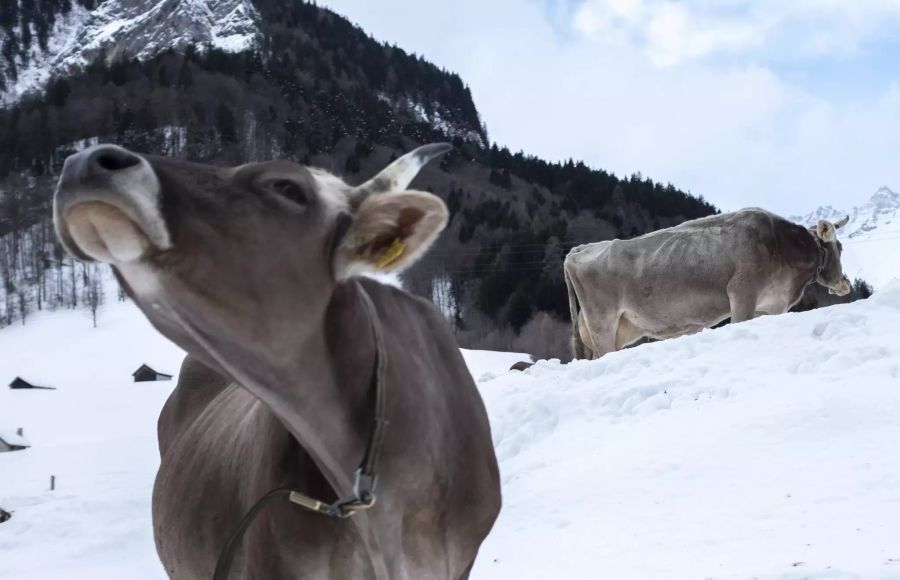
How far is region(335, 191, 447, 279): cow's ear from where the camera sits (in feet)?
6.94

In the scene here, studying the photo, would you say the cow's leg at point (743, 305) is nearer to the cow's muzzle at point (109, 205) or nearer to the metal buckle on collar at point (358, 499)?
the metal buckle on collar at point (358, 499)

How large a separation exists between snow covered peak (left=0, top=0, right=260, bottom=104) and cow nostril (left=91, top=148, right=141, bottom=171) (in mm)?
158055

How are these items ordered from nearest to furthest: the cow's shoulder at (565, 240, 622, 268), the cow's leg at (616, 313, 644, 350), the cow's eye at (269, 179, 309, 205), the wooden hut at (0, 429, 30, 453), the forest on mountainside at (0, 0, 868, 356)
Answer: the cow's eye at (269, 179, 309, 205) → the cow's leg at (616, 313, 644, 350) → the cow's shoulder at (565, 240, 622, 268) → the wooden hut at (0, 429, 30, 453) → the forest on mountainside at (0, 0, 868, 356)

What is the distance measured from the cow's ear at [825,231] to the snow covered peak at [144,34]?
491ft

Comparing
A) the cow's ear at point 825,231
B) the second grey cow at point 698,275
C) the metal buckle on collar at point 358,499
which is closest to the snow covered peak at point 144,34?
the second grey cow at point 698,275

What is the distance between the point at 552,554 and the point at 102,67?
348 feet

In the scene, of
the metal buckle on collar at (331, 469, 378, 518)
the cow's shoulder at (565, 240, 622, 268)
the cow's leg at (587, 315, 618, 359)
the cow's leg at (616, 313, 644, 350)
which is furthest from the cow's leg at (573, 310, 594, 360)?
the metal buckle on collar at (331, 469, 378, 518)

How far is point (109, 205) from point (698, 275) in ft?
39.1

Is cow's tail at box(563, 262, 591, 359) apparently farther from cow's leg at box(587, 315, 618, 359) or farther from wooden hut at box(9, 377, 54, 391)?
wooden hut at box(9, 377, 54, 391)

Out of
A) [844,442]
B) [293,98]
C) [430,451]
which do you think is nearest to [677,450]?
[844,442]

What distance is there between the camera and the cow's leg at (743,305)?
12.1m

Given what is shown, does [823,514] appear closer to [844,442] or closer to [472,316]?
[844,442]

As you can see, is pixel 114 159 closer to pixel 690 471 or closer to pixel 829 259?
pixel 690 471

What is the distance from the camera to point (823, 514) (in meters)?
5.42
